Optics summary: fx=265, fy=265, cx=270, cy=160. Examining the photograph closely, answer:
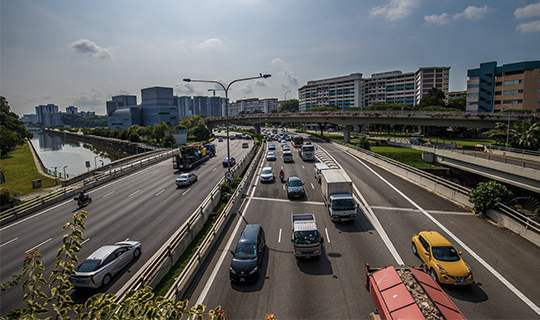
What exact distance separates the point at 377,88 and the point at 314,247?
518 ft

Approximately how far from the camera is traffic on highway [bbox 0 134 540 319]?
1105 cm

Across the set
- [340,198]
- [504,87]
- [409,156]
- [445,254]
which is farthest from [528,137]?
[504,87]

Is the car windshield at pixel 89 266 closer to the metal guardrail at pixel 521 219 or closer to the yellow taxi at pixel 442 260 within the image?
the yellow taxi at pixel 442 260

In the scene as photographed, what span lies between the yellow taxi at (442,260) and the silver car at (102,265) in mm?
15468

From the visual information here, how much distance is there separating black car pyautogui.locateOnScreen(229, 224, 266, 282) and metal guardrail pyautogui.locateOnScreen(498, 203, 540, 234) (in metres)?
15.6

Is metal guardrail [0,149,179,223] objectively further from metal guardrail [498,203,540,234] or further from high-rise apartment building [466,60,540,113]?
high-rise apartment building [466,60,540,113]

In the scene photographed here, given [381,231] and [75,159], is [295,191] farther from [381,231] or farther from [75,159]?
[75,159]

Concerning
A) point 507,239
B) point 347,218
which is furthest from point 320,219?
point 507,239

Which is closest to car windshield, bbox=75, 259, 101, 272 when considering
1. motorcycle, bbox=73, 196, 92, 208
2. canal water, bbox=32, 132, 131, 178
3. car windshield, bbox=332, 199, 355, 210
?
car windshield, bbox=332, 199, 355, 210

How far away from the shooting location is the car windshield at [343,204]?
18672 mm

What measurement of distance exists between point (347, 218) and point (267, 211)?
22.0ft

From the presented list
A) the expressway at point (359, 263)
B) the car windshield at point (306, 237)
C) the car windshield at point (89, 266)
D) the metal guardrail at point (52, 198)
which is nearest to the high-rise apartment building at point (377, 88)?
the expressway at point (359, 263)

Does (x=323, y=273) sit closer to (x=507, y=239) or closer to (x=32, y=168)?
(x=507, y=239)

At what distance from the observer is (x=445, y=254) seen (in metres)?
12.4
